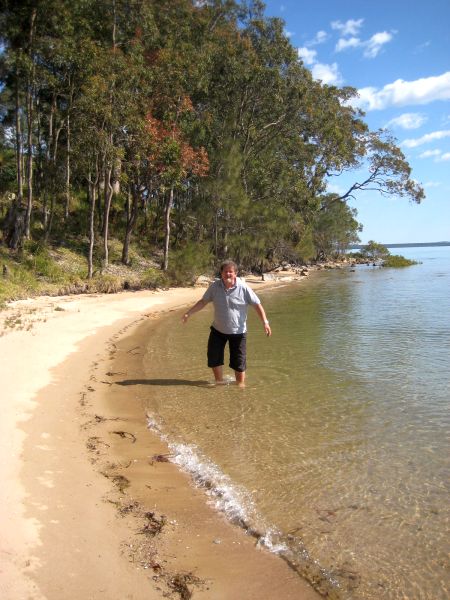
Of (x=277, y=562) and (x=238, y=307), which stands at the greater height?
(x=238, y=307)

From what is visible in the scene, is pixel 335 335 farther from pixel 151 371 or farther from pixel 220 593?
pixel 220 593

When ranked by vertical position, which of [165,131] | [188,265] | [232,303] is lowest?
[232,303]

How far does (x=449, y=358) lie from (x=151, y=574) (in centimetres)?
807

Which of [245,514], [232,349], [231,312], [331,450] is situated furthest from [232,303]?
[245,514]

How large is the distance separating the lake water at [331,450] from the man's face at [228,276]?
1693 millimetres

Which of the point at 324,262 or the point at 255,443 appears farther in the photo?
the point at 324,262

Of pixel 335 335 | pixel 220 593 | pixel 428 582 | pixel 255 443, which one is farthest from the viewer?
pixel 335 335

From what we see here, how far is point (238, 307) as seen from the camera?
6.98 m

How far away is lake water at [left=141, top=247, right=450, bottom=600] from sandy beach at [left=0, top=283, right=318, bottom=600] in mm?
258

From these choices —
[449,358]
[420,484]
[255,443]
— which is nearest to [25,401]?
[255,443]

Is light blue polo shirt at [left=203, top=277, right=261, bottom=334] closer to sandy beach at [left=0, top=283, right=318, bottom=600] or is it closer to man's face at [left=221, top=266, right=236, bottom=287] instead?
man's face at [left=221, top=266, right=236, bottom=287]

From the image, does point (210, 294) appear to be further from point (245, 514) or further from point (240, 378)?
point (245, 514)

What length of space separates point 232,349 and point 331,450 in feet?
8.58

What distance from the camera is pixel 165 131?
2352cm
